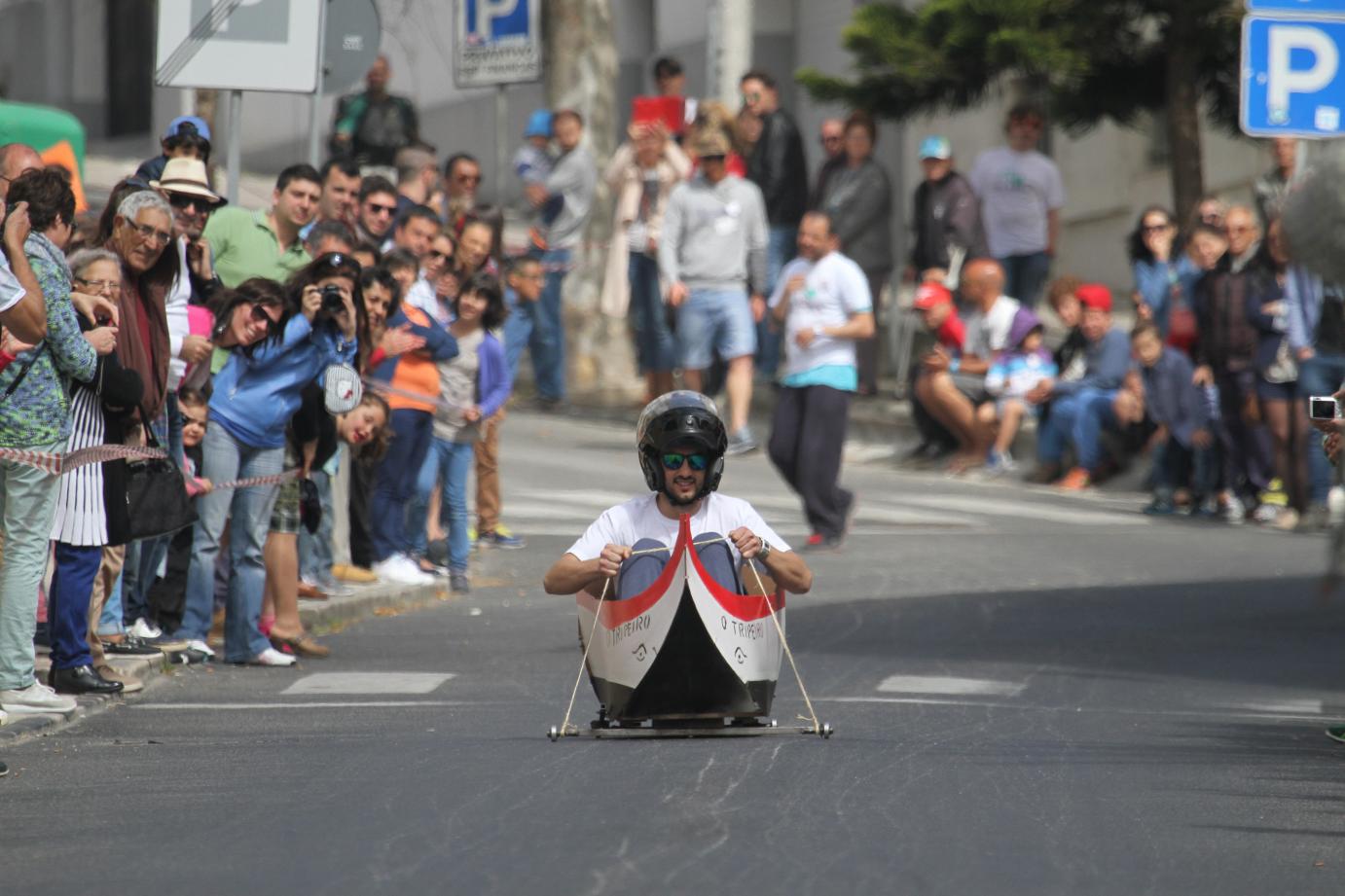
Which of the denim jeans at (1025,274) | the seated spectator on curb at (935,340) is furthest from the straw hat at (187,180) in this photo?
the denim jeans at (1025,274)

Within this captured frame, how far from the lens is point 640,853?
25.5 feet

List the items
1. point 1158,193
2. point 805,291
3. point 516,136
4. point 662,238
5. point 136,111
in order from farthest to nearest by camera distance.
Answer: point 136,111, point 516,136, point 1158,193, point 662,238, point 805,291

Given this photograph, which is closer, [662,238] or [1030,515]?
A: [1030,515]

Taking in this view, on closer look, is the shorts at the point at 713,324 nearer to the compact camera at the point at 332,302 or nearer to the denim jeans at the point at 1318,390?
the denim jeans at the point at 1318,390

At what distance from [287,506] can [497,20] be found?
11342mm

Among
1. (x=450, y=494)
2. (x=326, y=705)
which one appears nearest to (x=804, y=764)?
(x=326, y=705)

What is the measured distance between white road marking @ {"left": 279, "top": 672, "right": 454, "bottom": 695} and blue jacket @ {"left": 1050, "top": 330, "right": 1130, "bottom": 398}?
998 cm

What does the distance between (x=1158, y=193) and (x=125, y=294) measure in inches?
782

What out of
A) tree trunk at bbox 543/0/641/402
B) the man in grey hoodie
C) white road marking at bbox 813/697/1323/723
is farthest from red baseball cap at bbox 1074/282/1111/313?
white road marking at bbox 813/697/1323/723

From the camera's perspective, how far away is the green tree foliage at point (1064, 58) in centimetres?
2344

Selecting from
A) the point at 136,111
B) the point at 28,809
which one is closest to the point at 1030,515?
the point at 28,809

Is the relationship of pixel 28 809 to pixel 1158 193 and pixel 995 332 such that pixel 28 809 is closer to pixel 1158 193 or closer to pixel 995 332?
pixel 995 332

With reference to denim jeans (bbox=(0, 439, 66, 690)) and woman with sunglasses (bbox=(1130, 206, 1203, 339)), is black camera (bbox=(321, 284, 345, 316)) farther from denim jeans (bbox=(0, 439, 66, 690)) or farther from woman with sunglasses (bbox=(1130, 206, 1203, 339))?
woman with sunglasses (bbox=(1130, 206, 1203, 339))

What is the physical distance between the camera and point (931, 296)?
2278cm
